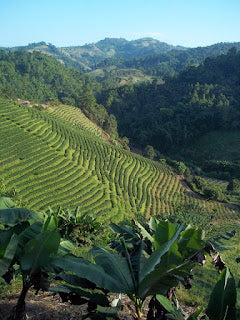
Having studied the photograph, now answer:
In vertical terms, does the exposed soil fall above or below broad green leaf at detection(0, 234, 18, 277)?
below

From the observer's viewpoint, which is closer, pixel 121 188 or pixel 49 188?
pixel 49 188

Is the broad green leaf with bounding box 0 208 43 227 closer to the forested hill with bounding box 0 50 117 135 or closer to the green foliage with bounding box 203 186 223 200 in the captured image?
the green foliage with bounding box 203 186 223 200

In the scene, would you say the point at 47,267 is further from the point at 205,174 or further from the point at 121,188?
the point at 205,174

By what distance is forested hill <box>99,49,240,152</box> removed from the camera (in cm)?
6806

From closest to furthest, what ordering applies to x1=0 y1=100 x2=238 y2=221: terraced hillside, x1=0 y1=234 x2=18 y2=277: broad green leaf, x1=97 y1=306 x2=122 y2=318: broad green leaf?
x1=97 y1=306 x2=122 y2=318: broad green leaf < x1=0 y1=234 x2=18 y2=277: broad green leaf < x1=0 y1=100 x2=238 y2=221: terraced hillside

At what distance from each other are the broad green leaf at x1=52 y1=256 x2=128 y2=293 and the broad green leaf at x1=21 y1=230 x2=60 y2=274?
131 millimetres

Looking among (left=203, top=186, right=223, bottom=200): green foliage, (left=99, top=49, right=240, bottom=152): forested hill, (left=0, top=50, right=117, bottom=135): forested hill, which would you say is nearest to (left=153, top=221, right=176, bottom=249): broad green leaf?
(left=203, top=186, right=223, bottom=200): green foliage

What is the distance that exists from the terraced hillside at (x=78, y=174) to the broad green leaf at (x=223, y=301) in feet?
70.7

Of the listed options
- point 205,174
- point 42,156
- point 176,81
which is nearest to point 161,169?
point 205,174

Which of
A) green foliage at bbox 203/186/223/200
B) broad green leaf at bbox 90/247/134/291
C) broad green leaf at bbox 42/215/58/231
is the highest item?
broad green leaf at bbox 42/215/58/231

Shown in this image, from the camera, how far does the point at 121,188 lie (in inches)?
1304

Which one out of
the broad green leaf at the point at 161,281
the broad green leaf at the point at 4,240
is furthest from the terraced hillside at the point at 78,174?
the broad green leaf at the point at 161,281

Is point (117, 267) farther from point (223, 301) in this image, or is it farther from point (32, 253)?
point (223, 301)

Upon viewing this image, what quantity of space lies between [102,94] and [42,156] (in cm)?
7317
